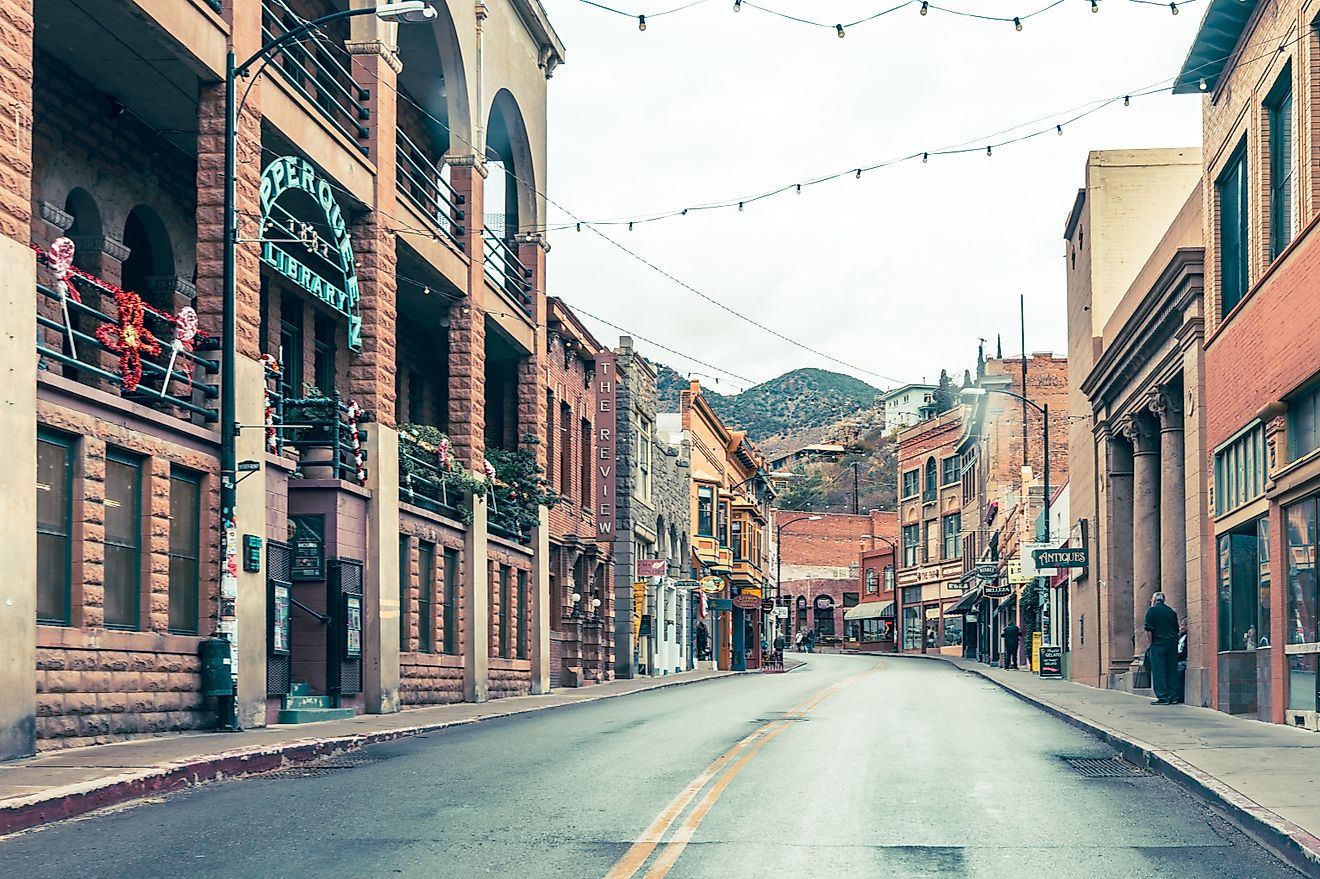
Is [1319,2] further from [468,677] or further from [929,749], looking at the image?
[468,677]

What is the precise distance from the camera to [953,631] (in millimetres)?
96188

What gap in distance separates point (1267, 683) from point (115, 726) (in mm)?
14931

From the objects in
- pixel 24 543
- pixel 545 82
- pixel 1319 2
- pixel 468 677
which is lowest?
pixel 468 677

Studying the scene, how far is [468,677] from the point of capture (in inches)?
1257

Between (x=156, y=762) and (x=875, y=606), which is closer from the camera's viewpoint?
(x=156, y=762)

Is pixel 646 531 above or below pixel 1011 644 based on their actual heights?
above

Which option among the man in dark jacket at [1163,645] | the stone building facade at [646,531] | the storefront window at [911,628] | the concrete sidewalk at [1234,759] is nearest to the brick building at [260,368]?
the concrete sidewalk at [1234,759]

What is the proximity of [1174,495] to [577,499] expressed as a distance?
19.9 metres

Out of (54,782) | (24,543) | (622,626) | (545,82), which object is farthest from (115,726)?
(622,626)

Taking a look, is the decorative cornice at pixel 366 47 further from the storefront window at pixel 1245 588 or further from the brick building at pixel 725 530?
the brick building at pixel 725 530

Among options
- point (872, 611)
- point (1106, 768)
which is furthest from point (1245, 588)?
point (872, 611)

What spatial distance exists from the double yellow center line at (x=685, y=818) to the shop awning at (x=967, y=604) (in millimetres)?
62202

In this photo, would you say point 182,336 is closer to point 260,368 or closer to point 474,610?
point 260,368

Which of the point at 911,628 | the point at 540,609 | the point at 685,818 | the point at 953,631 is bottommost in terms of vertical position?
the point at 911,628
